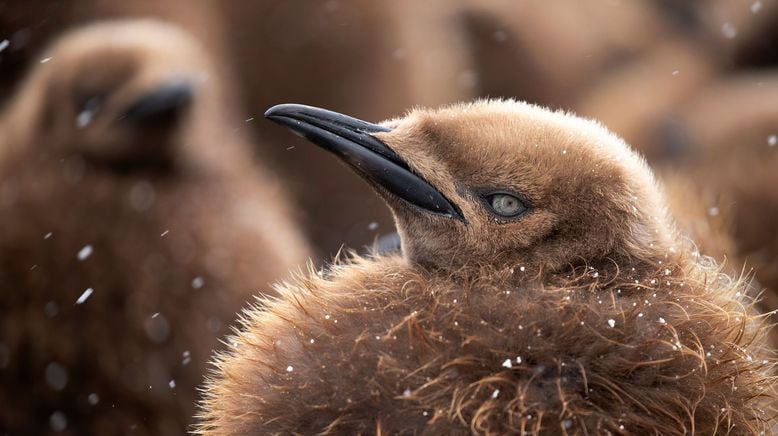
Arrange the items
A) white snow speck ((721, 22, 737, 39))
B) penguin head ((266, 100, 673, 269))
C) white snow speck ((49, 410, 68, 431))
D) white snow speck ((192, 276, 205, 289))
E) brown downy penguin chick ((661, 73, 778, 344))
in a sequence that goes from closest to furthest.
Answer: penguin head ((266, 100, 673, 269))
brown downy penguin chick ((661, 73, 778, 344))
white snow speck ((49, 410, 68, 431))
white snow speck ((192, 276, 205, 289))
white snow speck ((721, 22, 737, 39))

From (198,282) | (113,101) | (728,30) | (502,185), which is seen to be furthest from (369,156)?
(728,30)

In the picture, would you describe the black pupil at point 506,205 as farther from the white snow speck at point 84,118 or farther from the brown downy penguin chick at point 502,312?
the white snow speck at point 84,118

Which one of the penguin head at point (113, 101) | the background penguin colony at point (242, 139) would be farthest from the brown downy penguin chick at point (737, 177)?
the penguin head at point (113, 101)

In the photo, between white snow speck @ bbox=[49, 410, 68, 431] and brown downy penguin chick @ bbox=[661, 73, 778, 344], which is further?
white snow speck @ bbox=[49, 410, 68, 431]

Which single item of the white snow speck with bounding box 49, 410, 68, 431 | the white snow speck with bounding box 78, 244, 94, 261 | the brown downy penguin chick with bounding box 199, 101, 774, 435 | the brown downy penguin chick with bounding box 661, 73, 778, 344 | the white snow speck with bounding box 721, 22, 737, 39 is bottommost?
the white snow speck with bounding box 49, 410, 68, 431

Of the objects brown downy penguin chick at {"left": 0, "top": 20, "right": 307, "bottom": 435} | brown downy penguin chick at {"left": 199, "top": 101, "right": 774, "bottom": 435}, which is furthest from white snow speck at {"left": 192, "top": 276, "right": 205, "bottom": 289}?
brown downy penguin chick at {"left": 199, "top": 101, "right": 774, "bottom": 435}

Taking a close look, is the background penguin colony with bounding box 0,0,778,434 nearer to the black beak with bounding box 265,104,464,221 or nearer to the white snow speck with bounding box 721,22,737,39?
the white snow speck with bounding box 721,22,737,39

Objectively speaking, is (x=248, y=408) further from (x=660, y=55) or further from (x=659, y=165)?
(x=660, y=55)
